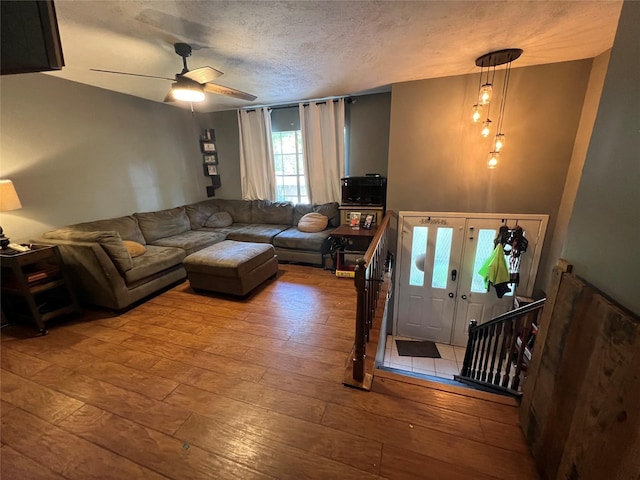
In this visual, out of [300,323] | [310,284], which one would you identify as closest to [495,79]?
[310,284]

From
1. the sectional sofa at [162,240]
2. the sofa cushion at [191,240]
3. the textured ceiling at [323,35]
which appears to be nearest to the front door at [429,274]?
the sectional sofa at [162,240]

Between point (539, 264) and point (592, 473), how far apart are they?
306cm

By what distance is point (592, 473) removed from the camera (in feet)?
2.92

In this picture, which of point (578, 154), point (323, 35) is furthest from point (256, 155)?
point (578, 154)

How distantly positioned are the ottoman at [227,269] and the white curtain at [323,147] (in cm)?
178

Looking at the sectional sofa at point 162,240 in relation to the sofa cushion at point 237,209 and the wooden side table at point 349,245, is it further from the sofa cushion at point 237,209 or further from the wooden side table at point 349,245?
the wooden side table at point 349,245

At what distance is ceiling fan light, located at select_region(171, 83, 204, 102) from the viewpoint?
7.14 ft

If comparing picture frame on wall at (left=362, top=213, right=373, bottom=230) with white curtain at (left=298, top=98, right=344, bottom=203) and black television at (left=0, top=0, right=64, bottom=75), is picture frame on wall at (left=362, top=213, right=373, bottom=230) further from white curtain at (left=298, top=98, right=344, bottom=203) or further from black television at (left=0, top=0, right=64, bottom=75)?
black television at (left=0, top=0, right=64, bottom=75)

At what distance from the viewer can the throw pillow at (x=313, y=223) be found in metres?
4.03

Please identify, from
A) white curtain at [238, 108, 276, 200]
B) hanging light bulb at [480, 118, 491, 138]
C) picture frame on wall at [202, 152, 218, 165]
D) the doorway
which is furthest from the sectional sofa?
hanging light bulb at [480, 118, 491, 138]

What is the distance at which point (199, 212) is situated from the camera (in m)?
4.56

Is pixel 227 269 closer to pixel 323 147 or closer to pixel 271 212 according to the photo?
pixel 271 212

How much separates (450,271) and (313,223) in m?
2.14

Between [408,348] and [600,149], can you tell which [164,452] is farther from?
[408,348]
